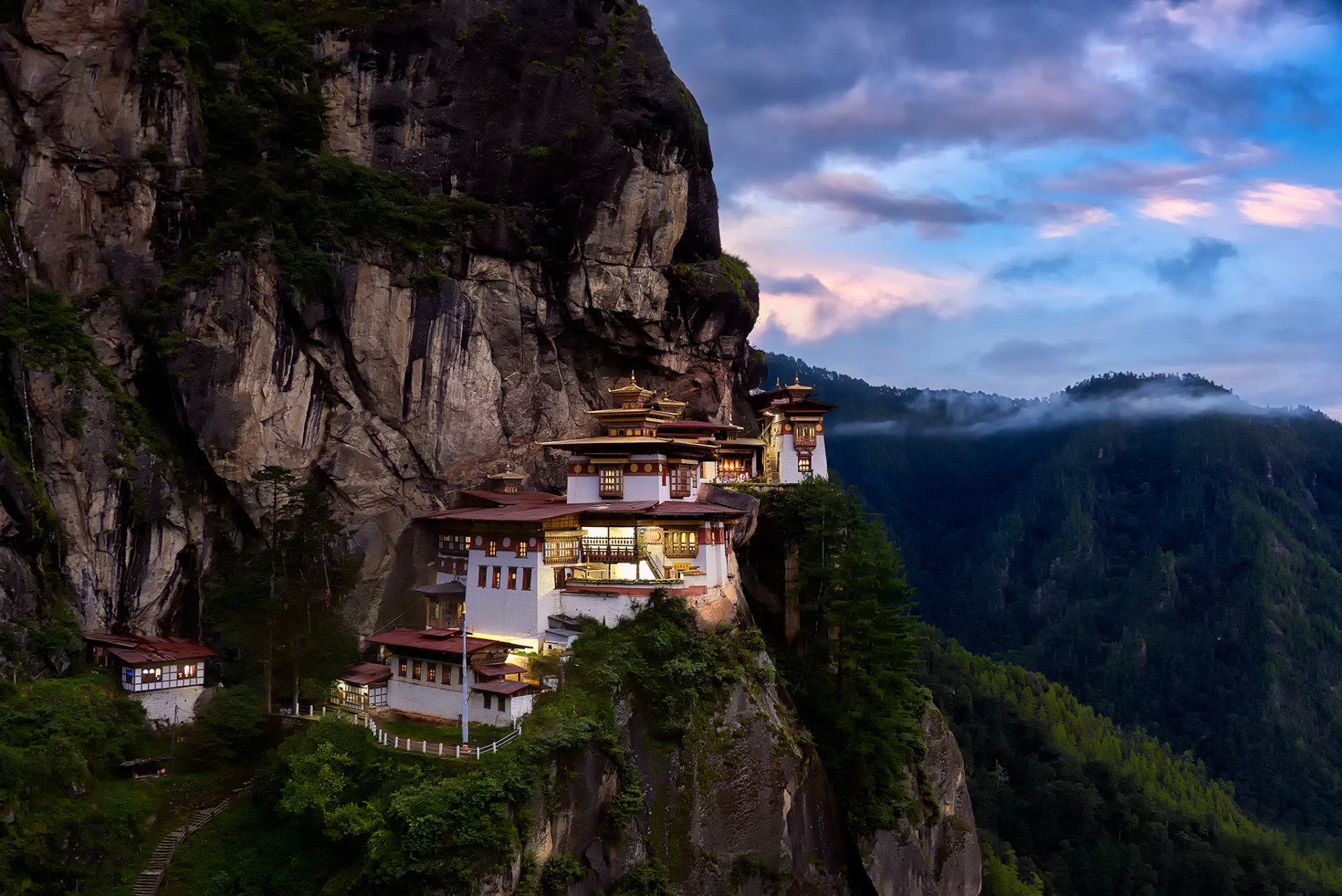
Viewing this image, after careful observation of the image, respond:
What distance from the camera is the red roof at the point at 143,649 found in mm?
34394

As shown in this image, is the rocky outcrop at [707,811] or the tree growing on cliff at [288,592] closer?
the rocky outcrop at [707,811]

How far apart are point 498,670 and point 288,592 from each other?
413 inches

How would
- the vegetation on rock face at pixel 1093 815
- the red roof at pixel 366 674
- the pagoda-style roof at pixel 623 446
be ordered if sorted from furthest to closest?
1. the vegetation on rock face at pixel 1093 815
2. the pagoda-style roof at pixel 623 446
3. the red roof at pixel 366 674

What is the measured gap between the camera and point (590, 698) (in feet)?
109

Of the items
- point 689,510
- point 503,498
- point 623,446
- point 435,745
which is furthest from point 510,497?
point 435,745

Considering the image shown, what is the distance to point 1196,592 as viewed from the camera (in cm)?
15012

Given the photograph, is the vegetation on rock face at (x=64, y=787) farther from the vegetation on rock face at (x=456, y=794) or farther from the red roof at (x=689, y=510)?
the red roof at (x=689, y=510)

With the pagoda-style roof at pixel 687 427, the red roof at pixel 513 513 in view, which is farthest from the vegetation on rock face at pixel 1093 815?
the red roof at pixel 513 513

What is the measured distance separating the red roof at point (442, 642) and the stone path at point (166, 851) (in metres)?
7.51

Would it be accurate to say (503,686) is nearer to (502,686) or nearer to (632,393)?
(502,686)

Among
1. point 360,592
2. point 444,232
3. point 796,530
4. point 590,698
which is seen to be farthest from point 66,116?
point 796,530

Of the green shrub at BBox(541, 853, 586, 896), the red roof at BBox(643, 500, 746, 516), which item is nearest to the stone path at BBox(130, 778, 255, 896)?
the green shrub at BBox(541, 853, 586, 896)

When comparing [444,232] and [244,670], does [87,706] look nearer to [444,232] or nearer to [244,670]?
[244,670]

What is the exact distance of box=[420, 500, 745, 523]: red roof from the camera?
3903 cm
